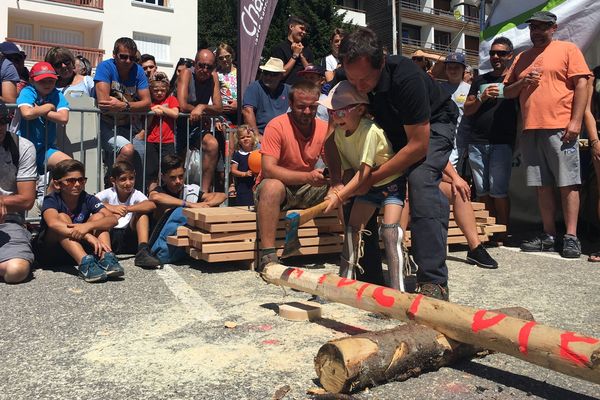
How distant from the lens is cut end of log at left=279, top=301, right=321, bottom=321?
3393 mm

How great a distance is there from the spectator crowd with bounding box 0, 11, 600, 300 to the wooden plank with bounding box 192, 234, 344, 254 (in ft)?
0.80

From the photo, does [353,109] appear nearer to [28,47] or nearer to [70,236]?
[70,236]

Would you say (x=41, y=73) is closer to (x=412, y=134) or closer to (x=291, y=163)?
(x=291, y=163)

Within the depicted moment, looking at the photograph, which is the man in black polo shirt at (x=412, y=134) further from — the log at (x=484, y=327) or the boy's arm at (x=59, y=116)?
the boy's arm at (x=59, y=116)

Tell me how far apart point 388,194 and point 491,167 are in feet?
10.1

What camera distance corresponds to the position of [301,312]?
11.1 feet

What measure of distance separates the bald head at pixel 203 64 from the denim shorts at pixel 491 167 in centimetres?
320

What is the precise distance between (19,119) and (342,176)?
347cm

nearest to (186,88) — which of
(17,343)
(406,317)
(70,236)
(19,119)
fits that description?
(19,119)

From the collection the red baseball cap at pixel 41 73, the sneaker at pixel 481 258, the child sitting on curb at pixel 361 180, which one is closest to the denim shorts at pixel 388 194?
the child sitting on curb at pixel 361 180

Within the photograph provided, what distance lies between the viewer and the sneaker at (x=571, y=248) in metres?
5.52

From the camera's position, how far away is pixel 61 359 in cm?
280

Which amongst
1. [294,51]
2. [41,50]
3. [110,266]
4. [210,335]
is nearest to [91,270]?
[110,266]

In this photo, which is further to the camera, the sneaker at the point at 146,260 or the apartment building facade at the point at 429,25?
the apartment building facade at the point at 429,25
